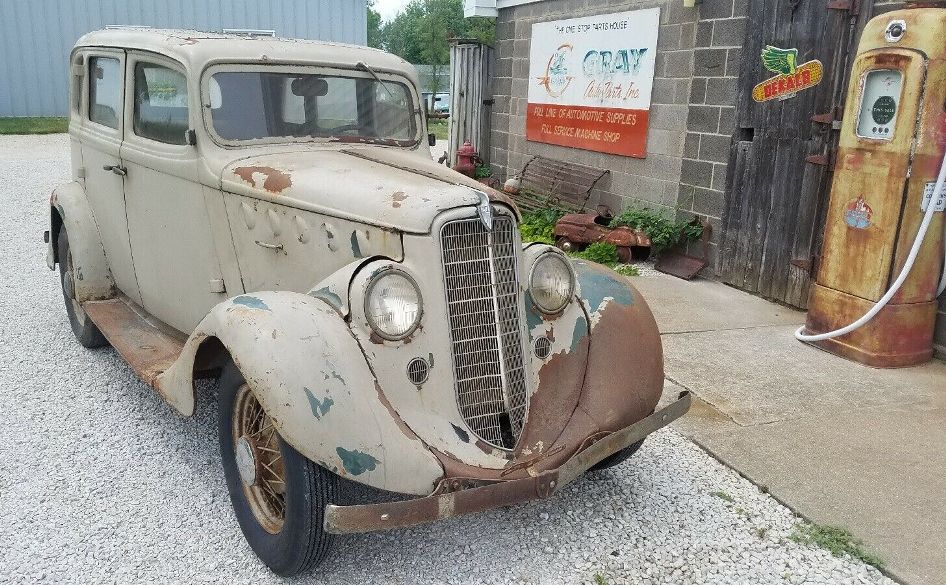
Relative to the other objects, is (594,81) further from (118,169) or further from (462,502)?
(462,502)

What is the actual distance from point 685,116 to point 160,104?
4.65 m

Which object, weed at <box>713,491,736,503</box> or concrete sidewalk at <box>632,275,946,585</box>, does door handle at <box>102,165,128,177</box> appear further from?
weed at <box>713,491,736,503</box>

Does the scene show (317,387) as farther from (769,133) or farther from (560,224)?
(560,224)

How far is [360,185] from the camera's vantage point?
3150 millimetres

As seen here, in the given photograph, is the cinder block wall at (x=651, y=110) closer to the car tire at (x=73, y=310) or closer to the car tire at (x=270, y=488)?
the car tire at (x=73, y=310)

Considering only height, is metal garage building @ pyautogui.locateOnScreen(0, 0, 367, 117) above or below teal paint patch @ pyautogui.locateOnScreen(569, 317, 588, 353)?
above

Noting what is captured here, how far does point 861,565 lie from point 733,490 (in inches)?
25.2

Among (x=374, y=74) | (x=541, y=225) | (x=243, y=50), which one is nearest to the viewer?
(x=243, y=50)

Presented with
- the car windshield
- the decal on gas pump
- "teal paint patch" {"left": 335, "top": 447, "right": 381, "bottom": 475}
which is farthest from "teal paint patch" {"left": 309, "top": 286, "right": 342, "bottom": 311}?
the decal on gas pump

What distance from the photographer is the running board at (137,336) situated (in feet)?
12.0

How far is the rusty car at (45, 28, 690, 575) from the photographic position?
2578 millimetres

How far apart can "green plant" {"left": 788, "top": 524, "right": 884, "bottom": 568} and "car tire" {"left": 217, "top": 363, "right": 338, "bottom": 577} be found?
6.21 feet

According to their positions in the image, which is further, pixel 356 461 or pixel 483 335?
pixel 483 335

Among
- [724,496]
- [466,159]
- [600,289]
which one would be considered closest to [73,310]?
[600,289]
